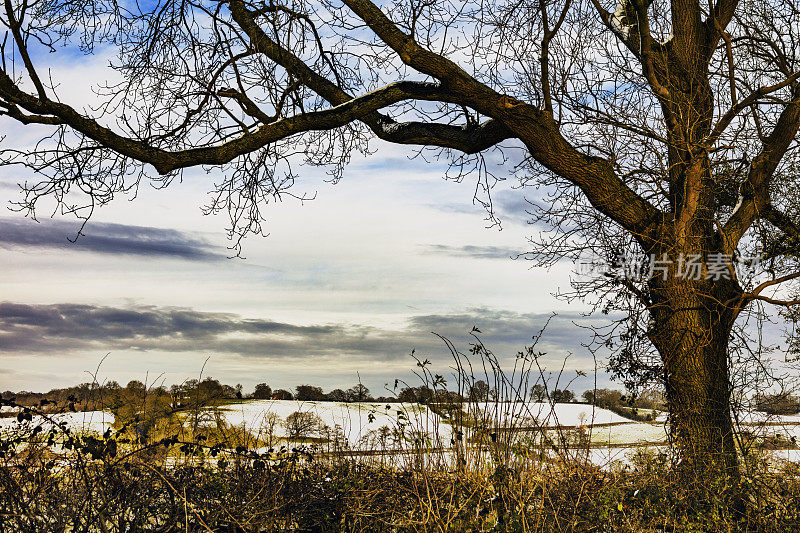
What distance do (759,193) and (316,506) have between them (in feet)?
19.1

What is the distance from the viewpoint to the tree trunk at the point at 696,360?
6617 mm

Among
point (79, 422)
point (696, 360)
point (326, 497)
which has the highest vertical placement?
point (696, 360)

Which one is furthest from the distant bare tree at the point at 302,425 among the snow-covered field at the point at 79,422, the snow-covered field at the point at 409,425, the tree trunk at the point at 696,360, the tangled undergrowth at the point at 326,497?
the tree trunk at the point at 696,360

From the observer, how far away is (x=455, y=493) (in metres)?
4.86

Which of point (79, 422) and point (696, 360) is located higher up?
point (696, 360)

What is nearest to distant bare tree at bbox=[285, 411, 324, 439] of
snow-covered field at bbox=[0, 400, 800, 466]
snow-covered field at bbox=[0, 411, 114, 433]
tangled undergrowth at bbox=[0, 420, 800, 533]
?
snow-covered field at bbox=[0, 400, 800, 466]

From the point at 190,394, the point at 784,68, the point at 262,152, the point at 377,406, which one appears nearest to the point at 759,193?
the point at 784,68

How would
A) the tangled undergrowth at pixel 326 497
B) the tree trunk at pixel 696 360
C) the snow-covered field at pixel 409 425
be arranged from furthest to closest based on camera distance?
the tree trunk at pixel 696 360 → the snow-covered field at pixel 409 425 → the tangled undergrowth at pixel 326 497

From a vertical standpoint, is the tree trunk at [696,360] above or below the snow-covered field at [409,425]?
above

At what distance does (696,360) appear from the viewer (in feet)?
22.4

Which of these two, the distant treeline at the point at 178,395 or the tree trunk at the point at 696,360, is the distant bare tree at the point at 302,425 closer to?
the distant treeline at the point at 178,395

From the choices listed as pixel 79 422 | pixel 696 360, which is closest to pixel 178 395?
pixel 79 422

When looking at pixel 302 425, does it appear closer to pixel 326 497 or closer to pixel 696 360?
pixel 326 497

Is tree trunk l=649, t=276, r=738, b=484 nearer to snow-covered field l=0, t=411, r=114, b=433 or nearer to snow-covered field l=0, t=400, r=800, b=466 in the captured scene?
snow-covered field l=0, t=400, r=800, b=466
